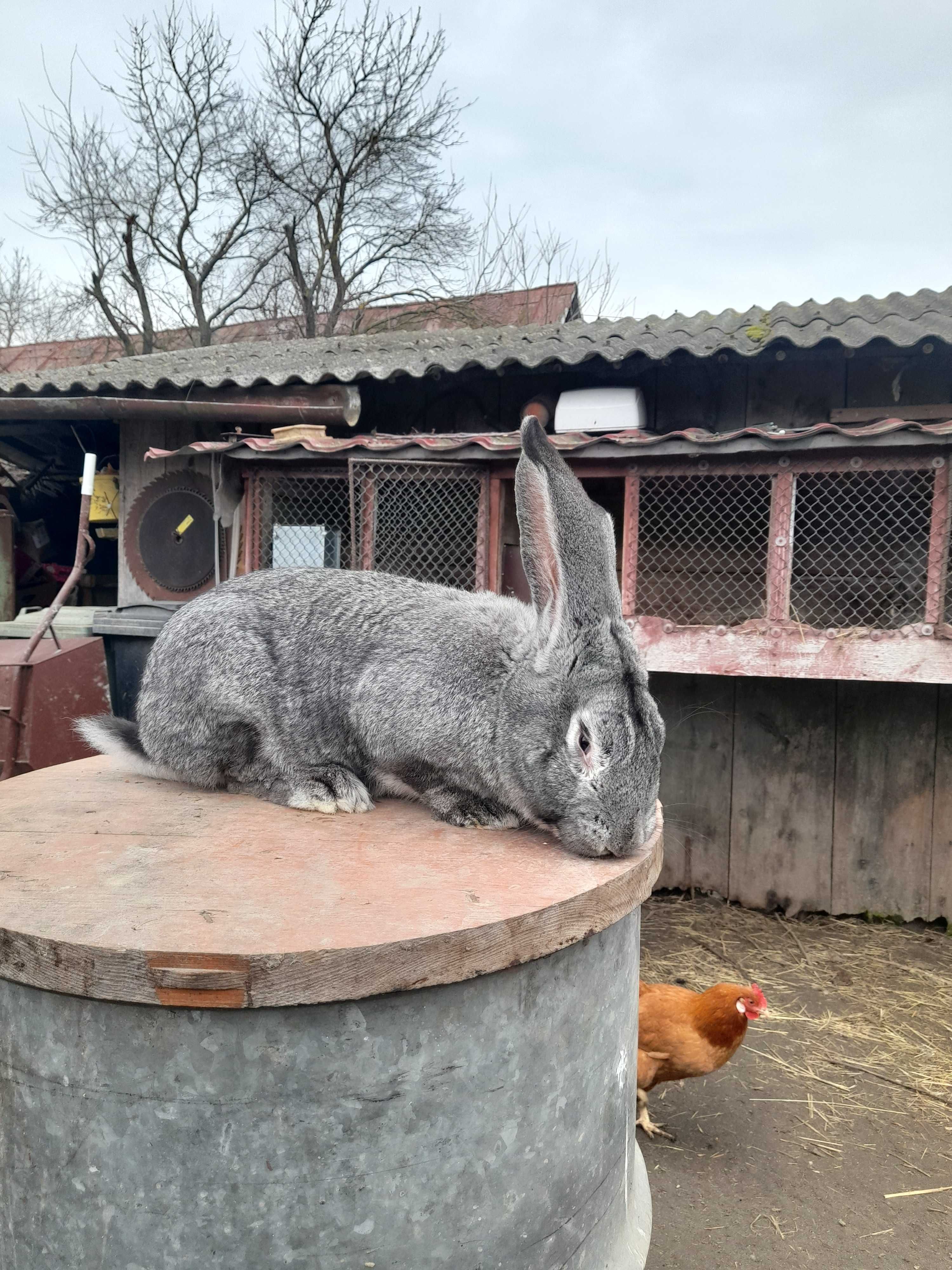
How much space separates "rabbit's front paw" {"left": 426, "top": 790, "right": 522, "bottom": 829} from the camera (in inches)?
72.1

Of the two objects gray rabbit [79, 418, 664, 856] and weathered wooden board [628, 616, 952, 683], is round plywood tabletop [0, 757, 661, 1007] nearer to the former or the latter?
gray rabbit [79, 418, 664, 856]

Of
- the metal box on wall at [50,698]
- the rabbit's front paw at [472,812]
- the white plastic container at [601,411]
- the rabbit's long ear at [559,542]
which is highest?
the white plastic container at [601,411]

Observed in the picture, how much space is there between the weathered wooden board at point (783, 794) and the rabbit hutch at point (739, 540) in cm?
1

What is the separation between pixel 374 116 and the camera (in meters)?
15.7

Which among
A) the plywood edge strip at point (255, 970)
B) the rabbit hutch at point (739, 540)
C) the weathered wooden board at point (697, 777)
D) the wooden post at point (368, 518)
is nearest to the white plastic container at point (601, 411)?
the rabbit hutch at point (739, 540)

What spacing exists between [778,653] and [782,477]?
86 cm

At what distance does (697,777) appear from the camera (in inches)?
215

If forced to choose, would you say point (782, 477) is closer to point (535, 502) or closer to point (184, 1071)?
point (535, 502)

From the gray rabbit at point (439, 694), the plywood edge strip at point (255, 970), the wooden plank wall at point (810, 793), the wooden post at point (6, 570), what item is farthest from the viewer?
the wooden post at point (6, 570)

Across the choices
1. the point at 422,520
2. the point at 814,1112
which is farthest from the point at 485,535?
the point at 814,1112

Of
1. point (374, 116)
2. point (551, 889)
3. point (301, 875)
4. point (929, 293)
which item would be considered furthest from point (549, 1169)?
point (374, 116)

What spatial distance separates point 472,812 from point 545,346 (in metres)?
4.86

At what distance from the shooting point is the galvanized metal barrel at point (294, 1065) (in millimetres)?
1212

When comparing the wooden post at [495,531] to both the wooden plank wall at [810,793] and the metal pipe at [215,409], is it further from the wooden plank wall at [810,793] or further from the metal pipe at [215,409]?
the metal pipe at [215,409]
